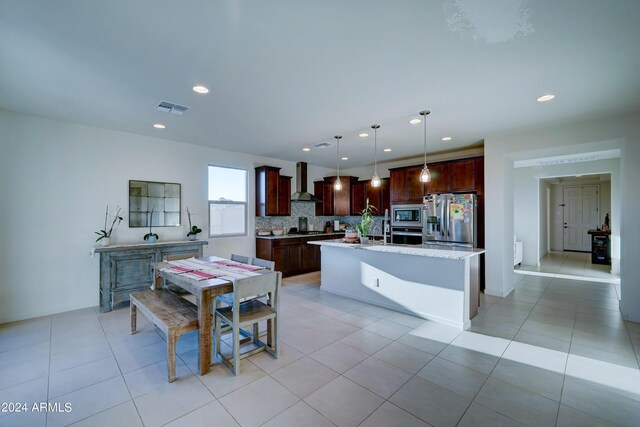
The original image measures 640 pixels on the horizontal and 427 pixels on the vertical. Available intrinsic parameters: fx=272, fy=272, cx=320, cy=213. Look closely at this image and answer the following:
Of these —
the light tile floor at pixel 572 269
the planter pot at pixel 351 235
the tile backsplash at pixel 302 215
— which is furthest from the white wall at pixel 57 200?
the light tile floor at pixel 572 269

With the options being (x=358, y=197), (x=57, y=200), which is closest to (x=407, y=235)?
(x=358, y=197)

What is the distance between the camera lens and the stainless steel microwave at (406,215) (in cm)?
570

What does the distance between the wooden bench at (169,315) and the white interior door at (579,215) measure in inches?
484

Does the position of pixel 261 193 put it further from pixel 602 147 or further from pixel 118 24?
pixel 602 147

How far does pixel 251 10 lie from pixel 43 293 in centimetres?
455

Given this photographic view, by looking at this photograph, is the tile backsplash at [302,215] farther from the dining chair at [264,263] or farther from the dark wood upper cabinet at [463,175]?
the dining chair at [264,263]

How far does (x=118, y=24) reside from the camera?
1859 mm

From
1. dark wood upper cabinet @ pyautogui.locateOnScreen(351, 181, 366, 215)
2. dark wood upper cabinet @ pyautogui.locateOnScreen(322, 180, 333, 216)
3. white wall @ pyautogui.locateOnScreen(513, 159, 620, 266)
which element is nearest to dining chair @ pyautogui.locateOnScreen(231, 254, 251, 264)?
dark wood upper cabinet @ pyautogui.locateOnScreen(322, 180, 333, 216)

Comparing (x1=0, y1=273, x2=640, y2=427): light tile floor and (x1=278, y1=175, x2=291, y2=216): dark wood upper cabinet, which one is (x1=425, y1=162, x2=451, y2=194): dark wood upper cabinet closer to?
(x1=0, y1=273, x2=640, y2=427): light tile floor

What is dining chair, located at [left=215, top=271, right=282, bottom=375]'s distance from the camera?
234cm

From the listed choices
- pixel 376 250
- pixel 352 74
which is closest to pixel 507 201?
pixel 376 250

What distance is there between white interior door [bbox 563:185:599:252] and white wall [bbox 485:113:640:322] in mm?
7175

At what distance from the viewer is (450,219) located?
4.98m

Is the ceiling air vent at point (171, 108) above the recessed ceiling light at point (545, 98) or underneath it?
above
